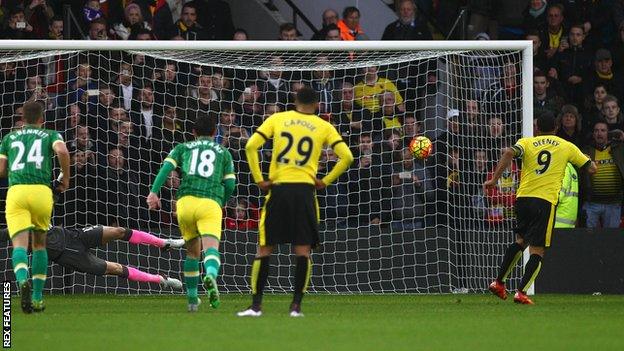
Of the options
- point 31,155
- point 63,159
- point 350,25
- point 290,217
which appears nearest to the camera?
point 290,217

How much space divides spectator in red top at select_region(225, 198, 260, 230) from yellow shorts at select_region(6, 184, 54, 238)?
15.6 feet

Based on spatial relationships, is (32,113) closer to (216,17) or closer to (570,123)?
(216,17)

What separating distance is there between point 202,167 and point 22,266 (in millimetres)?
1845

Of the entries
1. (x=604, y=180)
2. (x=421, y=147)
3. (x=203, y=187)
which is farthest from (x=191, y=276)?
(x=604, y=180)

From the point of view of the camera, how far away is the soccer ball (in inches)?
646

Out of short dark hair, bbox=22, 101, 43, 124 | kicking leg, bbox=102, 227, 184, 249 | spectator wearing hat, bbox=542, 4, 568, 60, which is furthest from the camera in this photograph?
spectator wearing hat, bbox=542, 4, 568, 60

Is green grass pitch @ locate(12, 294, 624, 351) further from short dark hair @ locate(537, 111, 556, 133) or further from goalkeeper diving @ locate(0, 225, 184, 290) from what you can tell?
short dark hair @ locate(537, 111, 556, 133)

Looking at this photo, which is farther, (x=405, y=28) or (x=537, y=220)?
(x=405, y=28)

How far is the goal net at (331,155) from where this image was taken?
678 inches

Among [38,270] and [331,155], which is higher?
[331,155]

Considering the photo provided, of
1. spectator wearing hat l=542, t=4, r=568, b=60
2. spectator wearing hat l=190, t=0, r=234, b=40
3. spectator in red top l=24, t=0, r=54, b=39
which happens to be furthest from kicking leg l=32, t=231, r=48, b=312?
spectator wearing hat l=542, t=4, r=568, b=60

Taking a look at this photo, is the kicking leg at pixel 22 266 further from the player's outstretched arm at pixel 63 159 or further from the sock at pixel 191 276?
the sock at pixel 191 276

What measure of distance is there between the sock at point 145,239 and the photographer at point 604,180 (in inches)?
221

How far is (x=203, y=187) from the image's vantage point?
41.9 ft
